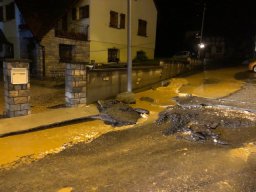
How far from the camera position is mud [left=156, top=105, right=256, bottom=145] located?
841 centimetres

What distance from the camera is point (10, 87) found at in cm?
920

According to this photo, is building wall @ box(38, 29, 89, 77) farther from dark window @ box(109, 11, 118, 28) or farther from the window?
the window

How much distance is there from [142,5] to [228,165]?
25019 mm

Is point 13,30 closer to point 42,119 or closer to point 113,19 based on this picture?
point 113,19

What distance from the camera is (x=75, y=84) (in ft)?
37.0

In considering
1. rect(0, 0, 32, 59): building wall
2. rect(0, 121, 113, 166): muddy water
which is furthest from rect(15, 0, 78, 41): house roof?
rect(0, 121, 113, 166): muddy water

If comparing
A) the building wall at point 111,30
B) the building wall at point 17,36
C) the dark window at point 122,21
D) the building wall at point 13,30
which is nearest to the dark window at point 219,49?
the building wall at point 111,30

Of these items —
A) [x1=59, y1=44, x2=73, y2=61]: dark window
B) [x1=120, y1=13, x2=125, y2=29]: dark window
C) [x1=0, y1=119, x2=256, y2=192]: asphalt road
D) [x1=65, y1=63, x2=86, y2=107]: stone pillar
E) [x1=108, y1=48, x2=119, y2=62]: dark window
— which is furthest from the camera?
[x1=120, y1=13, x2=125, y2=29]: dark window

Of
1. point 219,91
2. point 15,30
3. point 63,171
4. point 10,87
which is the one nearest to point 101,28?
point 15,30

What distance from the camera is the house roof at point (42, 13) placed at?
833 inches

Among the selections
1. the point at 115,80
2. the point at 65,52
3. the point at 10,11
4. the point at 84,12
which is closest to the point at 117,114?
the point at 115,80

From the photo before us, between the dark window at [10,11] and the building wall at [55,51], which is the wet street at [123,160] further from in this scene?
the dark window at [10,11]

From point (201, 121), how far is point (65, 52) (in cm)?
1632

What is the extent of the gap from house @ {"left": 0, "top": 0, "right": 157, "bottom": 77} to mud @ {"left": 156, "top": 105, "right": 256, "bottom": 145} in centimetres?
1360
